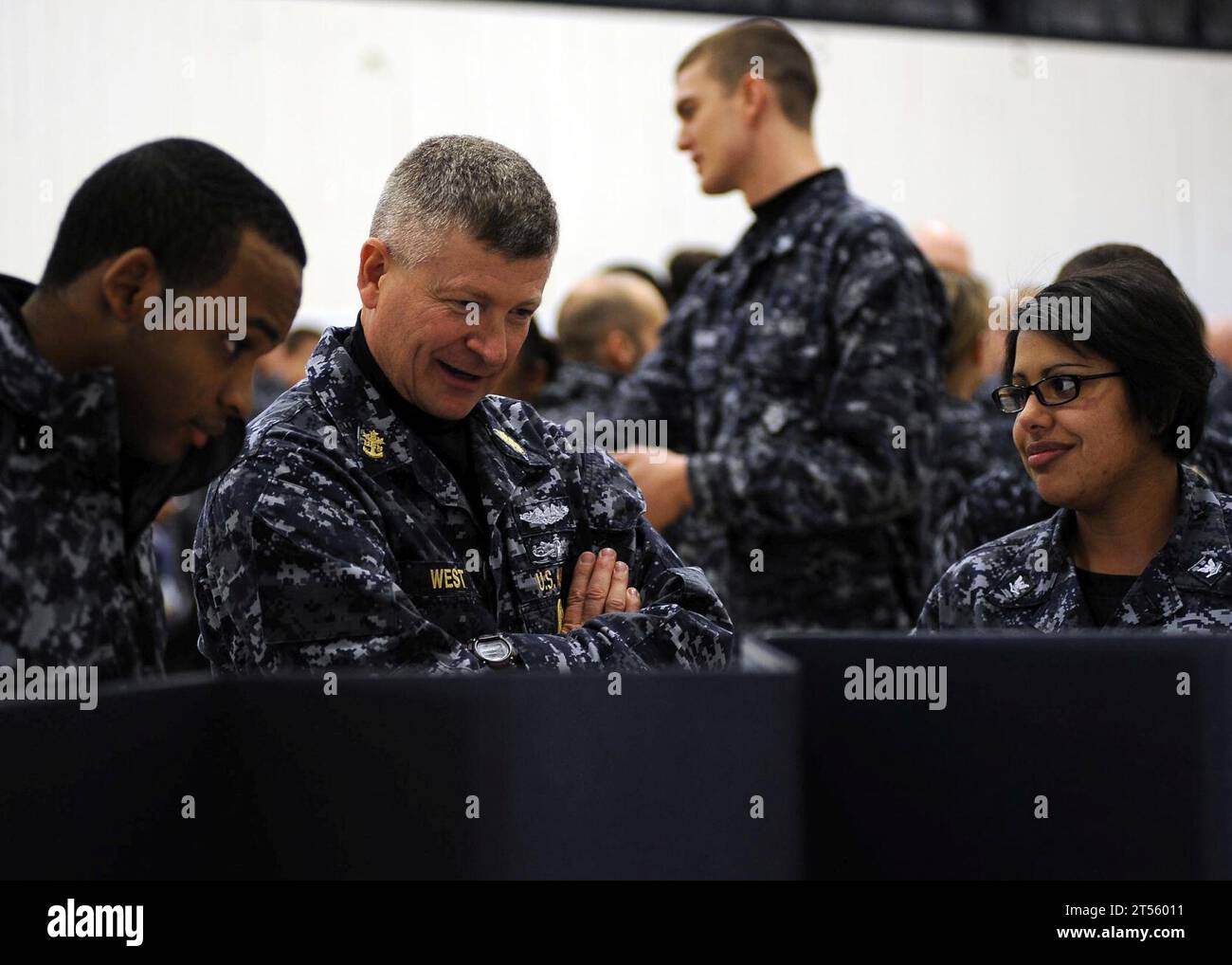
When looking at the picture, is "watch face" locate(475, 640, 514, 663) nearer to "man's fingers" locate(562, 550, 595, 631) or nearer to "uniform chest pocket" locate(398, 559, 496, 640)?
"uniform chest pocket" locate(398, 559, 496, 640)

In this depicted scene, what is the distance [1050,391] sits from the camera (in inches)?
68.4

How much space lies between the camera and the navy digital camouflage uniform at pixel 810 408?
231 cm

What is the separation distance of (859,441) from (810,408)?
13 centimetres

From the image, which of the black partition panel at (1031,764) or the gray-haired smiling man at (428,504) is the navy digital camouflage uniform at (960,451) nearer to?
the gray-haired smiling man at (428,504)

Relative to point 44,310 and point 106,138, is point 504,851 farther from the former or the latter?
point 106,138

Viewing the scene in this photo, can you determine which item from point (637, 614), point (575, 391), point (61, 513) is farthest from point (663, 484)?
point (61, 513)

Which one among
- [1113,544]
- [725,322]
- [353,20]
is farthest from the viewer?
[353,20]

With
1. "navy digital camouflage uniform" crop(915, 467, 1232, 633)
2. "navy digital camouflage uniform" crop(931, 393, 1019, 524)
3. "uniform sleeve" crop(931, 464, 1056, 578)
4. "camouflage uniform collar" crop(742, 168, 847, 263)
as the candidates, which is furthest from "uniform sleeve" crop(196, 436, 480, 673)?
"navy digital camouflage uniform" crop(931, 393, 1019, 524)

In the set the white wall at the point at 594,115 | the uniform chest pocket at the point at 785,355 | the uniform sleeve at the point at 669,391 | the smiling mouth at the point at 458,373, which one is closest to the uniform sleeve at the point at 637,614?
the smiling mouth at the point at 458,373

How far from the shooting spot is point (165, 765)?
923 millimetres

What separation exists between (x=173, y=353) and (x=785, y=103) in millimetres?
1586

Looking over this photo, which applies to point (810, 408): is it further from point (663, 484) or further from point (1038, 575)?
point (1038, 575)
